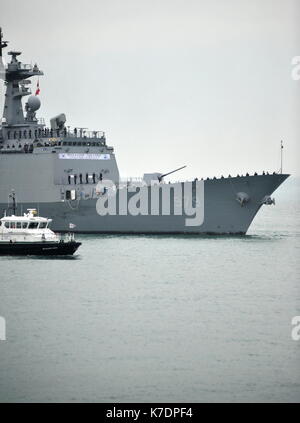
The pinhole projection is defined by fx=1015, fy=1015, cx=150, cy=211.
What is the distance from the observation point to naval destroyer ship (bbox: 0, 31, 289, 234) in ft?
167

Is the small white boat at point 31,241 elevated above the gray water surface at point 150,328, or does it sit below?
above

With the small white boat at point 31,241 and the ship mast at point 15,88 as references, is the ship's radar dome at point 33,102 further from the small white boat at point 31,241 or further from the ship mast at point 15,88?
the small white boat at point 31,241

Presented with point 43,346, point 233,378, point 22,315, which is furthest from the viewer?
point 22,315

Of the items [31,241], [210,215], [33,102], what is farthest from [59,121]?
[31,241]

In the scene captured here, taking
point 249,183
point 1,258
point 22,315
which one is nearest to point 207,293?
point 22,315

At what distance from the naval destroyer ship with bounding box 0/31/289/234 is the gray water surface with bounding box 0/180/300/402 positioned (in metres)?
8.52

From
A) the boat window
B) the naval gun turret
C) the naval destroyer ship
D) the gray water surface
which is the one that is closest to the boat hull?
the gray water surface

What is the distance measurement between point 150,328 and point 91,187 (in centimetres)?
3161

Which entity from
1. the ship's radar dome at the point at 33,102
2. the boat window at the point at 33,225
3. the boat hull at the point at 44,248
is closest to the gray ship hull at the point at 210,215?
the ship's radar dome at the point at 33,102

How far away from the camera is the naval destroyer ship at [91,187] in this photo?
51.0 m

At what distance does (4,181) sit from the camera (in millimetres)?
58562

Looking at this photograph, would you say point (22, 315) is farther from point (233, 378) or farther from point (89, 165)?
point (89, 165)
